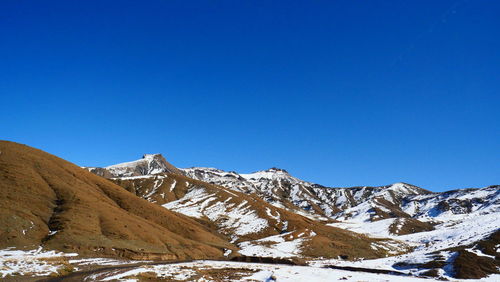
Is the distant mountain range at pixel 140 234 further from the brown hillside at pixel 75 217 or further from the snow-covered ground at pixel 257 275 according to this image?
the snow-covered ground at pixel 257 275

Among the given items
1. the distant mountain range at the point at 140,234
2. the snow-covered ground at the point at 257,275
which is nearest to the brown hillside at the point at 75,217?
the distant mountain range at the point at 140,234

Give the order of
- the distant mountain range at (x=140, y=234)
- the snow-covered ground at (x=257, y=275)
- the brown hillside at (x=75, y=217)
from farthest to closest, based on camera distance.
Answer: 1. the brown hillside at (x=75, y=217)
2. the distant mountain range at (x=140, y=234)
3. the snow-covered ground at (x=257, y=275)

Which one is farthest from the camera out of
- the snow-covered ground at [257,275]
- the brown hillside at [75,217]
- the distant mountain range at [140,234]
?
the brown hillside at [75,217]

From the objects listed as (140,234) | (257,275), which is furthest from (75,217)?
(257,275)

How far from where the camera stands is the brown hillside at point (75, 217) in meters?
72.6

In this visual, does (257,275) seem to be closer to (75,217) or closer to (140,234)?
(140,234)

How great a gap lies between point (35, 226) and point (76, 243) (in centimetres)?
1176

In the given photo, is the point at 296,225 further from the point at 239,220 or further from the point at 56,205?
the point at 56,205

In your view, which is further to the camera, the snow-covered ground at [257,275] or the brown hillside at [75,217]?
the brown hillside at [75,217]

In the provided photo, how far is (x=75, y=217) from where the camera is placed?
3282 inches

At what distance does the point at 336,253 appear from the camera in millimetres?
120438

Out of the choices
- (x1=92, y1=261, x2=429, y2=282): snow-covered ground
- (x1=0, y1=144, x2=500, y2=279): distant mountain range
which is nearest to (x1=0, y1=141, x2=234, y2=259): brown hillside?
(x1=0, y1=144, x2=500, y2=279): distant mountain range

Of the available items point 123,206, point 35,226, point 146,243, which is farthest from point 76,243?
point 123,206

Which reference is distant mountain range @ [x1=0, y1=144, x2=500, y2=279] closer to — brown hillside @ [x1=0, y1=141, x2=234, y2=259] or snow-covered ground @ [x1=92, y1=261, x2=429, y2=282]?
brown hillside @ [x1=0, y1=141, x2=234, y2=259]
